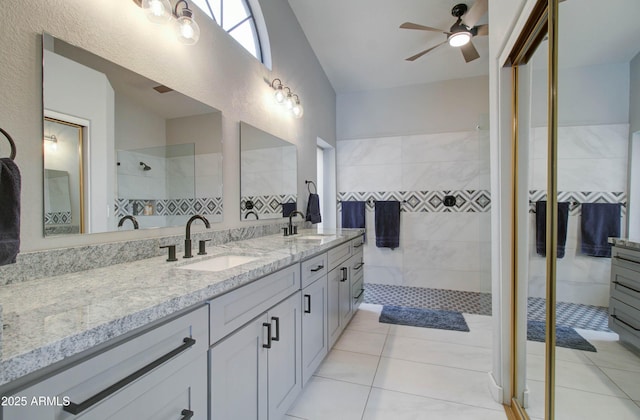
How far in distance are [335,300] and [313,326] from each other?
0.45 meters

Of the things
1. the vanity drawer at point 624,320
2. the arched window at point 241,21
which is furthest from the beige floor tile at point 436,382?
the arched window at point 241,21

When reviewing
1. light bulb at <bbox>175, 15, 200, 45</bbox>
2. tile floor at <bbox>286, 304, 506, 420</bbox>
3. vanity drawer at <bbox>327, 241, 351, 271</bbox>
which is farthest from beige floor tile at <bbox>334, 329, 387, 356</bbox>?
light bulb at <bbox>175, 15, 200, 45</bbox>

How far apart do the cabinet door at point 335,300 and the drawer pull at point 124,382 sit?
1.27m

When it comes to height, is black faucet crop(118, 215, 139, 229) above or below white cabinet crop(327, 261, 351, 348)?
above

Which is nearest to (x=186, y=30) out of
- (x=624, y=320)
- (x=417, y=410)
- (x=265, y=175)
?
(x=265, y=175)

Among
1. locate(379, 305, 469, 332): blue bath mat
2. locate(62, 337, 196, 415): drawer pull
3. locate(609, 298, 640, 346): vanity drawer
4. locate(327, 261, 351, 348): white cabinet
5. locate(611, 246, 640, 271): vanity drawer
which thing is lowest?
locate(379, 305, 469, 332): blue bath mat

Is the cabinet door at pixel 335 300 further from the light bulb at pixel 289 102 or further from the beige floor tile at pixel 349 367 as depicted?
the light bulb at pixel 289 102

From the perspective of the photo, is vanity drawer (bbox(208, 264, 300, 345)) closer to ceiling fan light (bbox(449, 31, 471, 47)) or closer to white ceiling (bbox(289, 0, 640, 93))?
white ceiling (bbox(289, 0, 640, 93))

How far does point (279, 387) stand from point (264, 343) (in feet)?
0.98

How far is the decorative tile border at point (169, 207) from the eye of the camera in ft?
4.35

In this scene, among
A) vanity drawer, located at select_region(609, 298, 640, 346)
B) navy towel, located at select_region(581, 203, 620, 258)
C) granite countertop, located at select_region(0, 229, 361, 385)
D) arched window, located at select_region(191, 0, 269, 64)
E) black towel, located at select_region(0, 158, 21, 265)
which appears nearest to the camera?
granite countertop, located at select_region(0, 229, 361, 385)

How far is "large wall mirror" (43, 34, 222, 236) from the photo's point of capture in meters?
1.06

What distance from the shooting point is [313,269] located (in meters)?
1.72

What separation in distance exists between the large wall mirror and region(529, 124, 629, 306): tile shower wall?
5.82 ft
